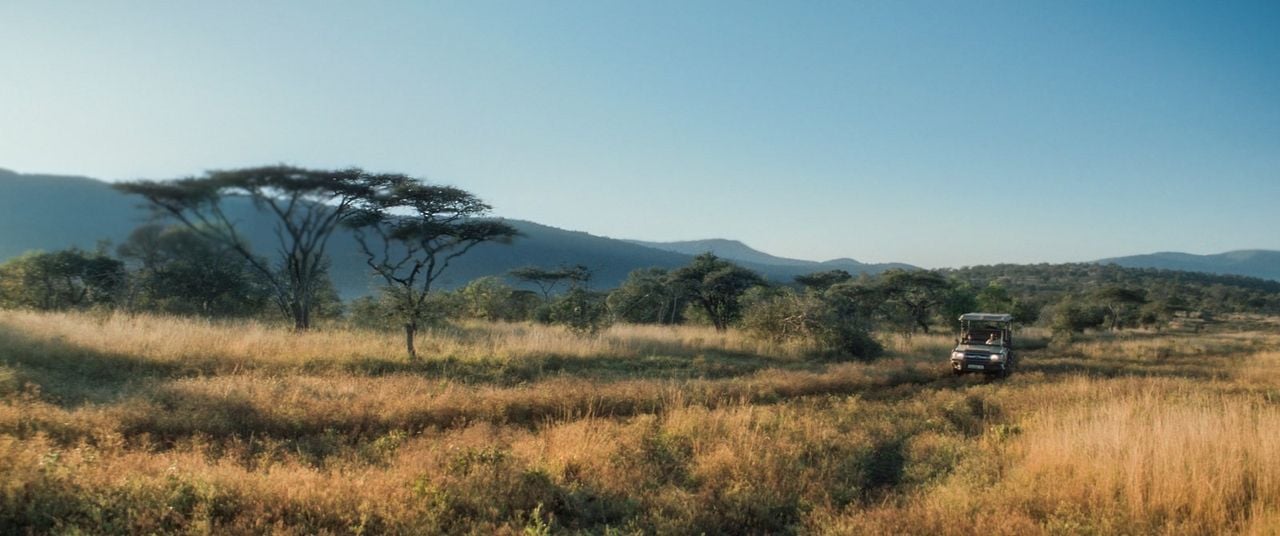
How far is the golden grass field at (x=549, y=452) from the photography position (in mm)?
4547

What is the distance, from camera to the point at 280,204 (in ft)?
60.8

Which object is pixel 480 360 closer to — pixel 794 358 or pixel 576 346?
pixel 576 346

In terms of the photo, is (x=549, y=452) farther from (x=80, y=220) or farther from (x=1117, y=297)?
(x=1117, y=297)

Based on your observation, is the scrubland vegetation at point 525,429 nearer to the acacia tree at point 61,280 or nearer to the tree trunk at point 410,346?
the tree trunk at point 410,346

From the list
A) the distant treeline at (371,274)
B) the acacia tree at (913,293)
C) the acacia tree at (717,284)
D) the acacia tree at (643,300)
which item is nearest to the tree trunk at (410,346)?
the distant treeline at (371,274)

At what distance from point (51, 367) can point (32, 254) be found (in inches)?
856

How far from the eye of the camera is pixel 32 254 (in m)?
24.8

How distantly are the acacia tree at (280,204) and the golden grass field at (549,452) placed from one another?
5.70m

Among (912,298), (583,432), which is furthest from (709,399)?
(912,298)

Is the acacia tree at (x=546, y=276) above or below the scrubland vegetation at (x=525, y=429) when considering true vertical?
above

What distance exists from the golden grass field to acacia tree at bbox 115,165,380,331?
18.7ft

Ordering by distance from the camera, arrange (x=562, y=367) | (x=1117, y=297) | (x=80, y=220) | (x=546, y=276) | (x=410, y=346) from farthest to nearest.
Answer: (x=1117, y=297)
(x=546, y=276)
(x=80, y=220)
(x=562, y=367)
(x=410, y=346)

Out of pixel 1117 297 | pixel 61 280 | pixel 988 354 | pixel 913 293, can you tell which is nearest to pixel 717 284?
pixel 988 354

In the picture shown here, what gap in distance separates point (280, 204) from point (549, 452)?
1644cm
